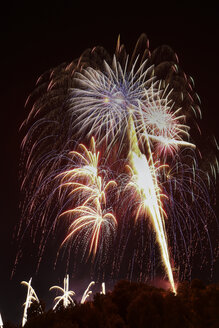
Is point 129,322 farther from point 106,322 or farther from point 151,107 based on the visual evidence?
point 151,107

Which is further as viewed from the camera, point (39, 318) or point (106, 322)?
point (39, 318)

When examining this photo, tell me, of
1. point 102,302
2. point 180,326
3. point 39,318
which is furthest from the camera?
point 102,302

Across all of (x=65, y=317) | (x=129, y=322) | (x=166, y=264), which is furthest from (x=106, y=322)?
(x=166, y=264)

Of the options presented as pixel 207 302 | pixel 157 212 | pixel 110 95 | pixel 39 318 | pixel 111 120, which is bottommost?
pixel 39 318

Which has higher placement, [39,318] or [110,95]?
[110,95]

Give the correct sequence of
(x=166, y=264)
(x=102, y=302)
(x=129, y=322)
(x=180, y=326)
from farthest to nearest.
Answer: (x=166, y=264), (x=102, y=302), (x=129, y=322), (x=180, y=326)

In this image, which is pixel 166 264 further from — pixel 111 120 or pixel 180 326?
pixel 180 326
